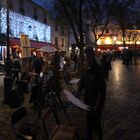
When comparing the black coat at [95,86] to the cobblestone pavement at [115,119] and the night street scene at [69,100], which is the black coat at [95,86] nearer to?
the night street scene at [69,100]

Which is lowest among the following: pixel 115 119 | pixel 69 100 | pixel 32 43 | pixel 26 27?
pixel 115 119

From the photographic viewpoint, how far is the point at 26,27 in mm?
43344

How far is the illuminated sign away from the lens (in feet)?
123

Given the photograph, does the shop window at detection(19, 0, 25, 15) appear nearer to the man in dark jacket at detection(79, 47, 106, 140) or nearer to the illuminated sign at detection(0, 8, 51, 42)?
the illuminated sign at detection(0, 8, 51, 42)

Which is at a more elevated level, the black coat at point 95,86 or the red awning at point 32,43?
the red awning at point 32,43

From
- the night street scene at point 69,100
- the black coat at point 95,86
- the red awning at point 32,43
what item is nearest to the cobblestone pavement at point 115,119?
the night street scene at point 69,100

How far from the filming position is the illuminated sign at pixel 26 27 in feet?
123

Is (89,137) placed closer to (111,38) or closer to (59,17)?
(59,17)

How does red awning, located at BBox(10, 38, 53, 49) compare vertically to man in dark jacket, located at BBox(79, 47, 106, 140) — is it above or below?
above

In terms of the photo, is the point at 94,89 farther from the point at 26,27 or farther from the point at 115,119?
the point at 26,27

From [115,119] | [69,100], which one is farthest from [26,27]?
[69,100]

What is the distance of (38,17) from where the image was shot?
1940 inches

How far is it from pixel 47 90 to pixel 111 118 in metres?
1.80

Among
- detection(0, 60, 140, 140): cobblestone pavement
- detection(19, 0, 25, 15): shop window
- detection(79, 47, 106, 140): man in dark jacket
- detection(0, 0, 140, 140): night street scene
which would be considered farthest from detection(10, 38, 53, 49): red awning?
detection(79, 47, 106, 140): man in dark jacket
